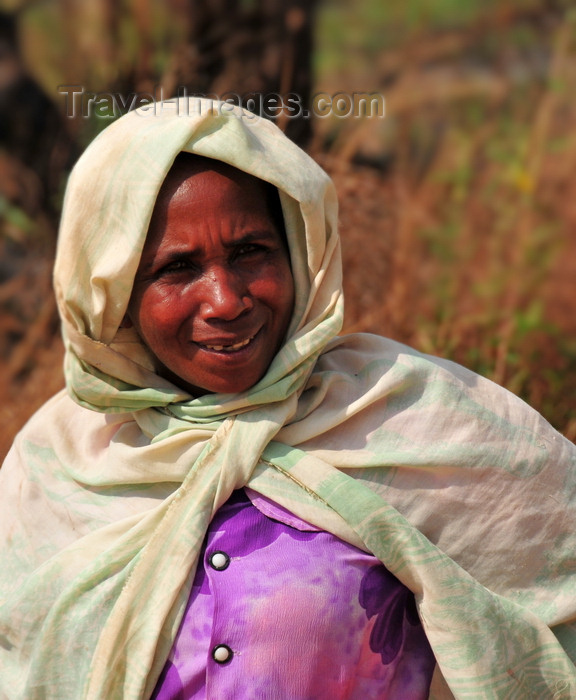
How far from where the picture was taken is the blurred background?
4.52 meters

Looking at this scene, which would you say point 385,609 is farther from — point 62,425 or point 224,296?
point 62,425

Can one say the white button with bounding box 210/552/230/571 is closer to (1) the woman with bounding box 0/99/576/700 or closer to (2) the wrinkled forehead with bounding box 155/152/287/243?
(1) the woman with bounding box 0/99/576/700

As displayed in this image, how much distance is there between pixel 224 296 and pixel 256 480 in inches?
16.5

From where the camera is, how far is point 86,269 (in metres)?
2.29

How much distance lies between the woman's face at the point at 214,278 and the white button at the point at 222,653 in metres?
0.56

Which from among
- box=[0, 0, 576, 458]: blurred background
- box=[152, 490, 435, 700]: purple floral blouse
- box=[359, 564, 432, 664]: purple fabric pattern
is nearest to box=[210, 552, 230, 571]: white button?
box=[152, 490, 435, 700]: purple floral blouse

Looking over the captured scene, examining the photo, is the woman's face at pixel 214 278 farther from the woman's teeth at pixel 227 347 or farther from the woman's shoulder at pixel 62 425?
the woman's shoulder at pixel 62 425

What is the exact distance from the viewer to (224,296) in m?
2.13

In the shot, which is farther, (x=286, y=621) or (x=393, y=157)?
(x=393, y=157)

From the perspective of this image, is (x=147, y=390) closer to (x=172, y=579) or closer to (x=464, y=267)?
(x=172, y=579)

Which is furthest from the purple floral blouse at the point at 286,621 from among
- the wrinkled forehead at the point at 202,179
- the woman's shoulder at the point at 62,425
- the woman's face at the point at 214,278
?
the wrinkled forehead at the point at 202,179

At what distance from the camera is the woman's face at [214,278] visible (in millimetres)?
2160

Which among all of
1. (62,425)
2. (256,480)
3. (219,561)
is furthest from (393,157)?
(219,561)

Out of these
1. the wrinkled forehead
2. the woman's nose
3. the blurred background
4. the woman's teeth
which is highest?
the wrinkled forehead
